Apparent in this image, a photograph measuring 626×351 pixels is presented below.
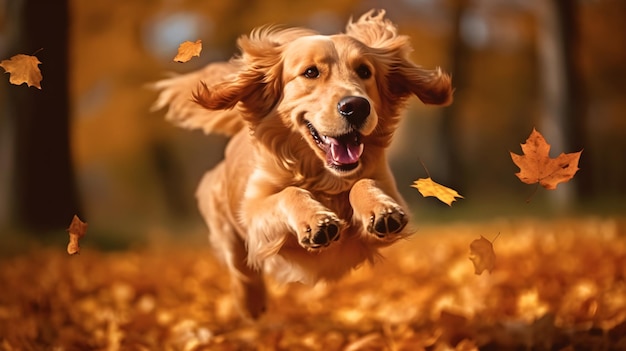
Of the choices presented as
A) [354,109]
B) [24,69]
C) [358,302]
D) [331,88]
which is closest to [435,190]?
[354,109]

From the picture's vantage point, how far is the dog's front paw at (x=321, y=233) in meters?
2.08

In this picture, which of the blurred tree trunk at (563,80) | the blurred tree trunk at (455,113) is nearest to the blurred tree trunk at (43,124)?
the blurred tree trunk at (563,80)

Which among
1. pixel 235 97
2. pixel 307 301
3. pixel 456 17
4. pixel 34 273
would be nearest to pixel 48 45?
pixel 34 273

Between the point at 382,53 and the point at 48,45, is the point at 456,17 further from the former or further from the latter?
the point at 382,53

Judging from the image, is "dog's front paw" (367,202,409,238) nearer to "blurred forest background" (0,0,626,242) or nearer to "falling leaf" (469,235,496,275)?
"falling leaf" (469,235,496,275)

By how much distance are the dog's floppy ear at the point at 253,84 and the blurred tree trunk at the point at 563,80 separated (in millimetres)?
6468

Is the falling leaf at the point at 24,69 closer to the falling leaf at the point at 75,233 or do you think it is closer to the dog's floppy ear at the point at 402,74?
the falling leaf at the point at 75,233

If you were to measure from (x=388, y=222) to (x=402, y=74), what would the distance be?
671 millimetres

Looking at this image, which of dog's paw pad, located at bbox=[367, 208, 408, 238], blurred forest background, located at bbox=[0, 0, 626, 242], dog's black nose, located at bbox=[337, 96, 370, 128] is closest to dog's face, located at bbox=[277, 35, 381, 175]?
dog's black nose, located at bbox=[337, 96, 370, 128]

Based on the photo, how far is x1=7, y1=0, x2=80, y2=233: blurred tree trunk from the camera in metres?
5.05

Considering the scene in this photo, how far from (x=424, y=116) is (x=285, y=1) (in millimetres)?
6219

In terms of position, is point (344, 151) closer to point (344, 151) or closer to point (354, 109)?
point (344, 151)

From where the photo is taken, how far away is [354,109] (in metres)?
2.16

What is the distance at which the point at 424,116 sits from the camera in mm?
13102
